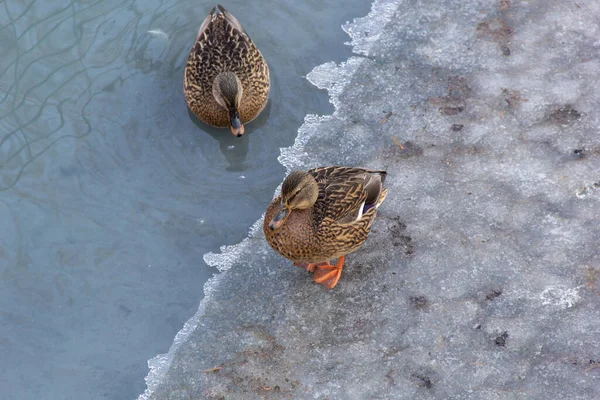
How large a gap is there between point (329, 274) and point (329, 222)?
396 mm

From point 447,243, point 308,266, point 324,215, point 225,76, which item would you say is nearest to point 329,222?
point 324,215

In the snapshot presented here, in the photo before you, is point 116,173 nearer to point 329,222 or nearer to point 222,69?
point 222,69

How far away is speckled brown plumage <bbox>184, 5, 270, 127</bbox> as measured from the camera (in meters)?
5.27

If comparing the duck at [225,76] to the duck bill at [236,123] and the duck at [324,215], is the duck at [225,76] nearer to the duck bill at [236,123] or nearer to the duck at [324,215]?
the duck bill at [236,123]

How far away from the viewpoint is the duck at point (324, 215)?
414cm

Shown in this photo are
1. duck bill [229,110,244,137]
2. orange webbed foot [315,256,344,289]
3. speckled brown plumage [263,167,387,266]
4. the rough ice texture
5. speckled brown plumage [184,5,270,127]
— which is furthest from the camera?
speckled brown plumage [184,5,270,127]

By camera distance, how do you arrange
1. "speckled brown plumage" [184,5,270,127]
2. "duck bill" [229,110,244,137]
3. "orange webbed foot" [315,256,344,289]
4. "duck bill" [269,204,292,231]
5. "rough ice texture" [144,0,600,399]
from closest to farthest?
"rough ice texture" [144,0,600,399], "duck bill" [269,204,292,231], "orange webbed foot" [315,256,344,289], "duck bill" [229,110,244,137], "speckled brown plumage" [184,5,270,127]

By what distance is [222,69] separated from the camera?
5.41 metres

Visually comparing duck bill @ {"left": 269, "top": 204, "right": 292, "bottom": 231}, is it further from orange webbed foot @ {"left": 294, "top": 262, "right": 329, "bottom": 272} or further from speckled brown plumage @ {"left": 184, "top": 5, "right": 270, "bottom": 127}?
speckled brown plumage @ {"left": 184, "top": 5, "right": 270, "bottom": 127}

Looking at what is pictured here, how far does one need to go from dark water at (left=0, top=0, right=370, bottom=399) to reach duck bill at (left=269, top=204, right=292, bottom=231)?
602mm

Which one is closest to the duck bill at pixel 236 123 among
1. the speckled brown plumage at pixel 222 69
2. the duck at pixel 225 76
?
the duck at pixel 225 76

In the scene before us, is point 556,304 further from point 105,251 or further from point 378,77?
point 105,251

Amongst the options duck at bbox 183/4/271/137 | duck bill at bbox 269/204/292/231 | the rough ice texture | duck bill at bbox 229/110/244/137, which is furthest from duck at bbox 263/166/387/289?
duck at bbox 183/4/271/137

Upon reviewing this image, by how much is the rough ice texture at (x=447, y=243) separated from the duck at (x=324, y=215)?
265 mm
